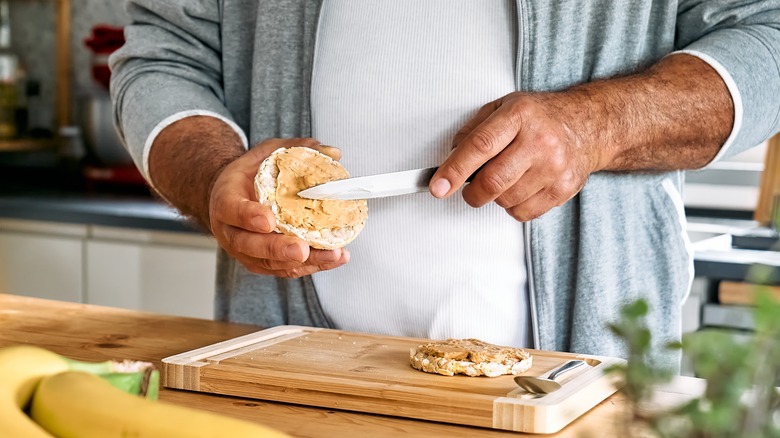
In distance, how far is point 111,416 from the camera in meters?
0.57

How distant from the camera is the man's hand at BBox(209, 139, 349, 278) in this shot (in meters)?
1.05

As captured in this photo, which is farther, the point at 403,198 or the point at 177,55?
the point at 177,55

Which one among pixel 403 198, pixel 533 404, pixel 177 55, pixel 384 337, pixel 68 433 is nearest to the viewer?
pixel 68 433

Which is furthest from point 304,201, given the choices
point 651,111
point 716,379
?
point 716,379

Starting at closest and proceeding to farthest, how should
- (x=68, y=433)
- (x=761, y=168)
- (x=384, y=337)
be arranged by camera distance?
(x=68, y=433) → (x=384, y=337) → (x=761, y=168)

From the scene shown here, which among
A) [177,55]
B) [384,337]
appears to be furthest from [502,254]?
[177,55]

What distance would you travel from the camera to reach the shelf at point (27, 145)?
3.20 metres

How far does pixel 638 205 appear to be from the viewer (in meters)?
1.25

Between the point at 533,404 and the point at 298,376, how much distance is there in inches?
8.9

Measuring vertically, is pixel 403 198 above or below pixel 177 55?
below

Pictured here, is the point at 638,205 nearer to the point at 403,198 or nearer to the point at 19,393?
the point at 403,198

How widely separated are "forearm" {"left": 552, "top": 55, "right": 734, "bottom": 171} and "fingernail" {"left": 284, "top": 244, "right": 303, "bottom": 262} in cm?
34

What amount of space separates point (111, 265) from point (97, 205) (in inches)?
7.4

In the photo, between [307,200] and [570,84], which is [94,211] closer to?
[307,200]
